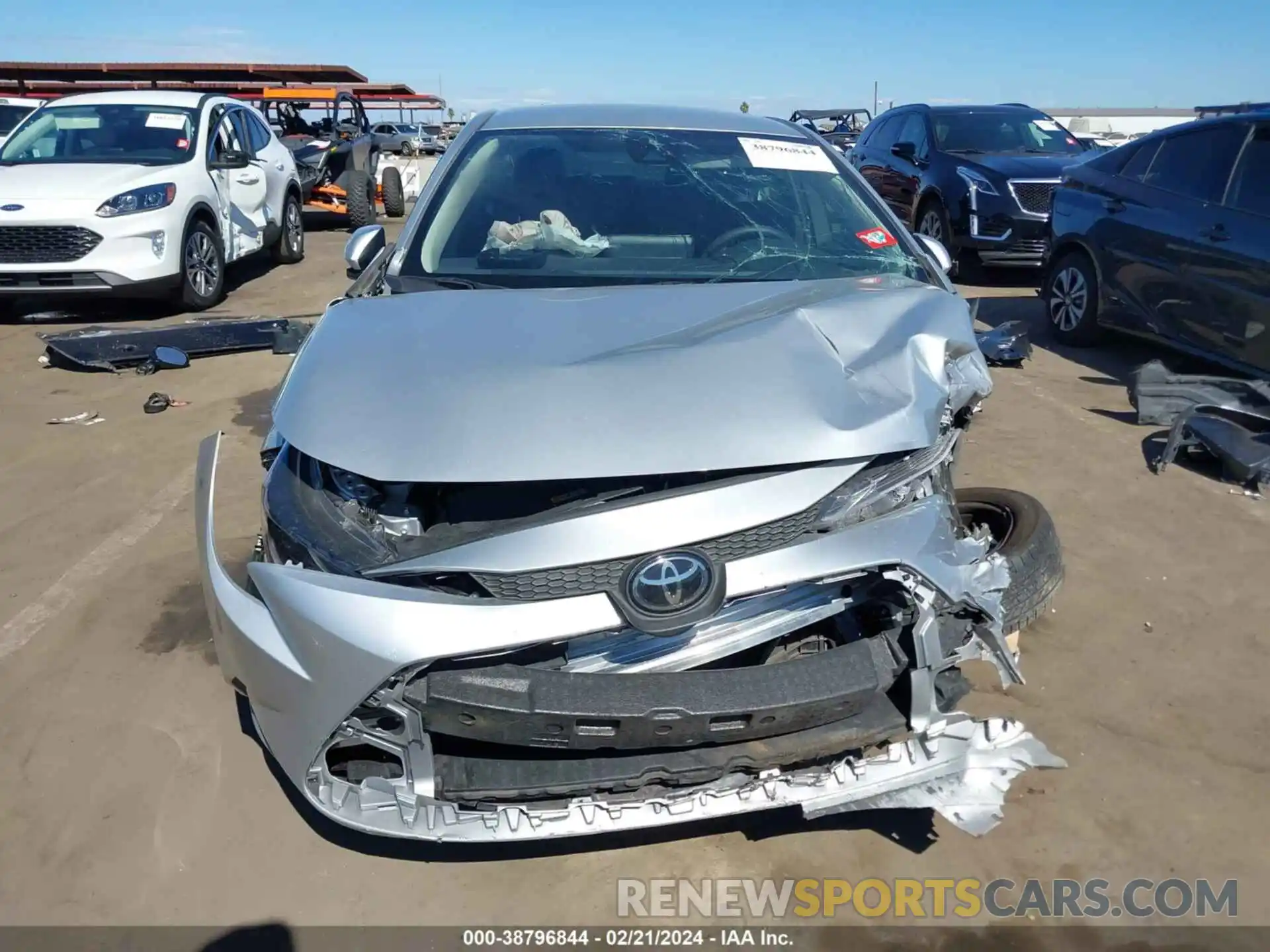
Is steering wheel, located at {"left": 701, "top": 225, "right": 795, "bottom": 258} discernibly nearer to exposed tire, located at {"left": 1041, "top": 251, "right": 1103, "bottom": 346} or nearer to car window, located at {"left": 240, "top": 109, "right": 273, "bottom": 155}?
exposed tire, located at {"left": 1041, "top": 251, "right": 1103, "bottom": 346}

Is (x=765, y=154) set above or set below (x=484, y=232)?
above

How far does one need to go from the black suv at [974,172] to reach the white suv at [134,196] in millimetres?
6569

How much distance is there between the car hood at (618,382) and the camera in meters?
2.08

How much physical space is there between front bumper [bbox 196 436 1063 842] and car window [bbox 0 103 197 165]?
7.42 metres

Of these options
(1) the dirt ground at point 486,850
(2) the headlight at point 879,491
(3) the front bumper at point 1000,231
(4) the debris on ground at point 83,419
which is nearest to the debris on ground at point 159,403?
(4) the debris on ground at point 83,419

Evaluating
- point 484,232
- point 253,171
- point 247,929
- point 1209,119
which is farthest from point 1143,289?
point 253,171

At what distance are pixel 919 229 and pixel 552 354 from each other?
8743 millimetres

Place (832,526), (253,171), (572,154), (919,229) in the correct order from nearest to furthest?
(832,526) → (572,154) → (253,171) → (919,229)

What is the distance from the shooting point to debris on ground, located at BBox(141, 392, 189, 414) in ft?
18.8

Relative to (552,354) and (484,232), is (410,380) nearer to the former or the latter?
(552,354)

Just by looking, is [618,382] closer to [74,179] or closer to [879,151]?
[74,179]

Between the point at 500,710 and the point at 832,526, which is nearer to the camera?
the point at 500,710

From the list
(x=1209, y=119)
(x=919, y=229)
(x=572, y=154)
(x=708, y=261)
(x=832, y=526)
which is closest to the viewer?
(x=832, y=526)

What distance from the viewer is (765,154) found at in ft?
11.9
